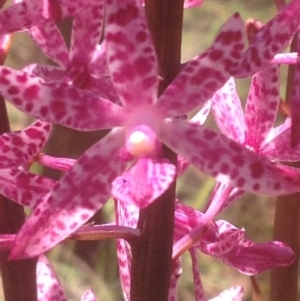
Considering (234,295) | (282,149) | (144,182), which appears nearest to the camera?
(144,182)

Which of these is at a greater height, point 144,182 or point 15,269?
point 144,182

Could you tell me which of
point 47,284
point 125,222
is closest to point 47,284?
point 47,284

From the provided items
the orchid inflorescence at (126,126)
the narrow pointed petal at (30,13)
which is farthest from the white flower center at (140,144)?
the narrow pointed petal at (30,13)

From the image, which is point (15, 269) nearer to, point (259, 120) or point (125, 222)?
point (125, 222)

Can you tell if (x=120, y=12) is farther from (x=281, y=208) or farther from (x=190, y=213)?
(x=281, y=208)

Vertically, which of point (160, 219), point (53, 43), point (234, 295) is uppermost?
point (53, 43)

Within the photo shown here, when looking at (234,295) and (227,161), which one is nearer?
(227,161)

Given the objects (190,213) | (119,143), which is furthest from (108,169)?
(190,213)
